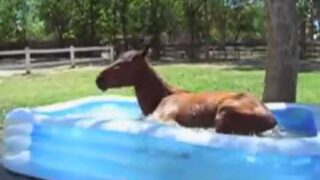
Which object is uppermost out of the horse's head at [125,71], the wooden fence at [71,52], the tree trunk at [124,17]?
the horse's head at [125,71]

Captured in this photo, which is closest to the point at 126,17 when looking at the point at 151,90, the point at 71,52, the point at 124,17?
the point at 124,17

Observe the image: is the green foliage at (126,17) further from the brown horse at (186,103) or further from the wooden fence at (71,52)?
the brown horse at (186,103)

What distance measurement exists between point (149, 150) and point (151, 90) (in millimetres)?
1290

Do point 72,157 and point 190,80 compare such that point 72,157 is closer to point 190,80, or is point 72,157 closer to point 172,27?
point 190,80

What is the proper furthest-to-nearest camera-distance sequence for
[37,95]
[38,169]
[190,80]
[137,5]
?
1. [137,5]
2. [190,80]
3. [37,95]
4. [38,169]

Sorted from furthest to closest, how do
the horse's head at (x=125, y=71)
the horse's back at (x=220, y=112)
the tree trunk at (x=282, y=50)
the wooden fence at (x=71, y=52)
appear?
the wooden fence at (x=71, y=52), the tree trunk at (x=282, y=50), the horse's head at (x=125, y=71), the horse's back at (x=220, y=112)

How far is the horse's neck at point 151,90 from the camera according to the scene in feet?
23.9

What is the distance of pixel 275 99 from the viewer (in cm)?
930

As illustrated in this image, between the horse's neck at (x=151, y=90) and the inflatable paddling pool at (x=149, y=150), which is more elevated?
the horse's neck at (x=151, y=90)

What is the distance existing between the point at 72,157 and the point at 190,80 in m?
12.0

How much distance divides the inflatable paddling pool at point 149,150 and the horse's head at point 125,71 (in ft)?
1.95

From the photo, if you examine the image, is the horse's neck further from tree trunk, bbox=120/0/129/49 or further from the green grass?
tree trunk, bbox=120/0/129/49

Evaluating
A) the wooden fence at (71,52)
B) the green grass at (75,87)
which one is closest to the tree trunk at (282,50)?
the green grass at (75,87)

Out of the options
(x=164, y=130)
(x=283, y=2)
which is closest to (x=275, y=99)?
(x=283, y=2)
